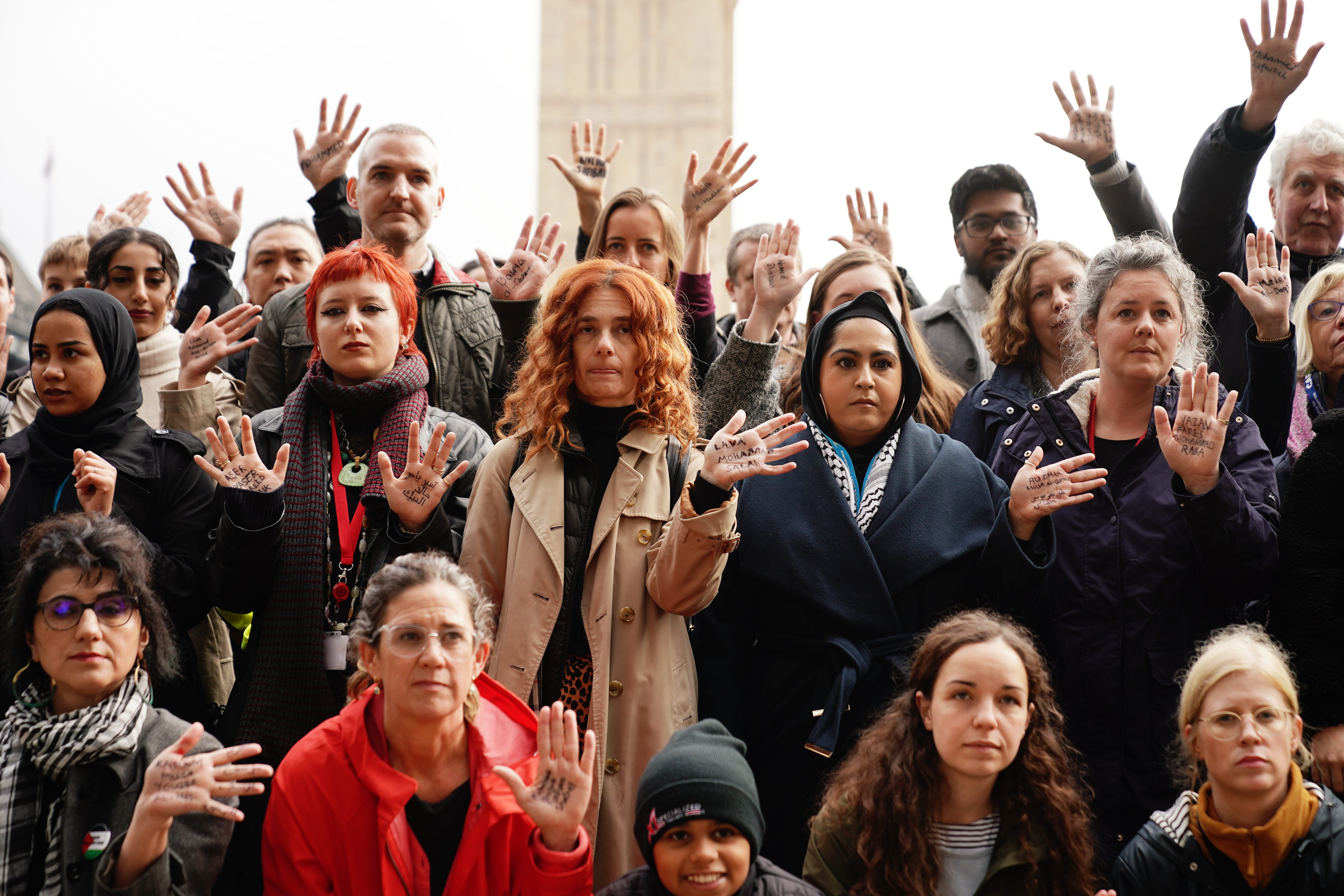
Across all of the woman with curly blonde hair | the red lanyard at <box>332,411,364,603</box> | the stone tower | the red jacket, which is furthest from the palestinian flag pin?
the stone tower

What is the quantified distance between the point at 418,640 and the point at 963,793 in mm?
1473

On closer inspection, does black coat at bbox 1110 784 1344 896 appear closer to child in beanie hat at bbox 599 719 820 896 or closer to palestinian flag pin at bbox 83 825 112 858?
child in beanie hat at bbox 599 719 820 896

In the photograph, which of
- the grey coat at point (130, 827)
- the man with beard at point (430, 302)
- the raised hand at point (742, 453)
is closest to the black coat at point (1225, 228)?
the raised hand at point (742, 453)

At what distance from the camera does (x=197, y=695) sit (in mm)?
3830

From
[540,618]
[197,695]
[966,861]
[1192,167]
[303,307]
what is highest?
[1192,167]

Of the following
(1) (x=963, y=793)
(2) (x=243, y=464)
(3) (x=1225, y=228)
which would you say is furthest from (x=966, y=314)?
(2) (x=243, y=464)

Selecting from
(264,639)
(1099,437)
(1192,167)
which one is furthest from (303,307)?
(1192,167)

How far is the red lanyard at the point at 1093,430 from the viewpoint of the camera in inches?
155

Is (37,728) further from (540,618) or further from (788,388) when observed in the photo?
(788,388)

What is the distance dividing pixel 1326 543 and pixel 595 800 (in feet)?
7.07

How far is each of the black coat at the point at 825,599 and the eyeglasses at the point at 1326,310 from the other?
4.71ft

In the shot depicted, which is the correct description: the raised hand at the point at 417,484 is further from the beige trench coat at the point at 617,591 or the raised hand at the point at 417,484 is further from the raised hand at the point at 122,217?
the raised hand at the point at 122,217

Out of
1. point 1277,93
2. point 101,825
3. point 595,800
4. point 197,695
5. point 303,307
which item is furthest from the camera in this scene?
point 303,307

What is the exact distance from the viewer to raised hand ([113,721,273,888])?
302 centimetres
